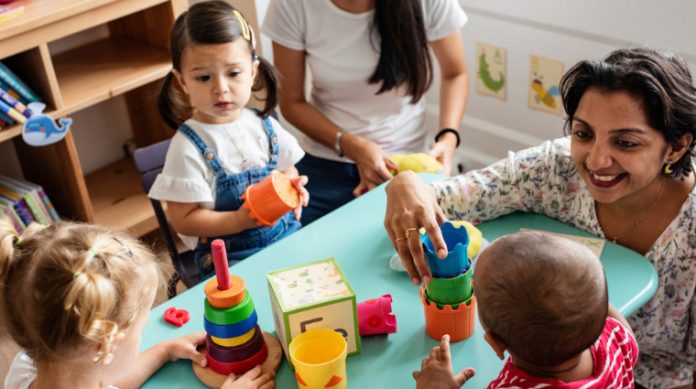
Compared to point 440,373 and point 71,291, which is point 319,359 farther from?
point 71,291

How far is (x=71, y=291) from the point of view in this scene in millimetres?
1144

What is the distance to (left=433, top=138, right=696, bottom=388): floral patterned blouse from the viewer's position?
1623 mm

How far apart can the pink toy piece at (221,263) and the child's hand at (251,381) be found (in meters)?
0.15

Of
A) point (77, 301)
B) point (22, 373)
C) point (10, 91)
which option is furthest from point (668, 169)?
point (10, 91)

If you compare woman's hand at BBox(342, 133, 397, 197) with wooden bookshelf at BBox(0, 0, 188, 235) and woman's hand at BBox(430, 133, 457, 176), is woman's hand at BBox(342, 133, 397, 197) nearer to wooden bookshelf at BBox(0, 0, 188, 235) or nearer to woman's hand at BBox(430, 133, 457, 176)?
woman's hand at BBox(430, 133, 457, 176)

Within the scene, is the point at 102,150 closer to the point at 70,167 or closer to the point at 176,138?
the point at 70,167

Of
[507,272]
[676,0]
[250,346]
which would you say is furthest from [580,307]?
[676,0]

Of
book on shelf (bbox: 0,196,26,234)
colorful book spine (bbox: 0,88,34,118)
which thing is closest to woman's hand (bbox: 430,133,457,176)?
colorful book spine (bbox: 0,88,34,118)

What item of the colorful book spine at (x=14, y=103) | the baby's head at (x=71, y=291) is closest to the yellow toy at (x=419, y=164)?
the baby's head at (x=71, y=291)

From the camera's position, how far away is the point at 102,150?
120 inches

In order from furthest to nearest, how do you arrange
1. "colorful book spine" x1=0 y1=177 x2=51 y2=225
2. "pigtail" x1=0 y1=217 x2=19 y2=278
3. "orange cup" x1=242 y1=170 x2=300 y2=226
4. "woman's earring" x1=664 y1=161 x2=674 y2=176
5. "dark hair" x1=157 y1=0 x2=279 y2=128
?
"colorful book spine" x1=0 y1=177 x2=51 y2=225
"dark hair" x1=157 y1=0 x2=279 y2=128
"orange cup" x1=242 y1=170 x2=300 y2=226
"woman's earring" x1=664 y1=161 x2=674 y2=176
"pigtail" x1=0 y1=217 x2=19 y2=278

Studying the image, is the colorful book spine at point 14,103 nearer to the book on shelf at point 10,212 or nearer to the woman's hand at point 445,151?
the book on shelf at point 10,212

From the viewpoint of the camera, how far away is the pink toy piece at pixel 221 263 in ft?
4.07

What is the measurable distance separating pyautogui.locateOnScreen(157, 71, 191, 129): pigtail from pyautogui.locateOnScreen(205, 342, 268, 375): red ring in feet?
2.90
